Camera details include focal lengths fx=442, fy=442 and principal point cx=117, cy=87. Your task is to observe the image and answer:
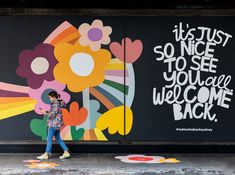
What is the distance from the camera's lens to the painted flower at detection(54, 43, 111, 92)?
10.5 meters

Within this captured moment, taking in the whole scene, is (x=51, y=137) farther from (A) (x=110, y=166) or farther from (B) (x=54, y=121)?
(A) (x=110, y=166)

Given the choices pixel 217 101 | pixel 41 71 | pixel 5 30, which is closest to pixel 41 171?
pixel 41 71

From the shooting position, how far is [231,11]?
10562 millimetres

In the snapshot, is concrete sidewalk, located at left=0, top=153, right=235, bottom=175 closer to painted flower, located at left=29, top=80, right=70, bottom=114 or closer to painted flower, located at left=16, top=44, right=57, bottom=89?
painted flower, located at left=29, top=80, right=70, bottom=114

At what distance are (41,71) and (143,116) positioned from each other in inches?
104

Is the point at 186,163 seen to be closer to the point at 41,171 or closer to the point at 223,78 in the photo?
the point at 223,78

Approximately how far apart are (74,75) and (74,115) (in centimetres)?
94

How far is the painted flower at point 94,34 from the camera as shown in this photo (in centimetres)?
1045

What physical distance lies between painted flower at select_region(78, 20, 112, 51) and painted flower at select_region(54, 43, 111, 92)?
13cm

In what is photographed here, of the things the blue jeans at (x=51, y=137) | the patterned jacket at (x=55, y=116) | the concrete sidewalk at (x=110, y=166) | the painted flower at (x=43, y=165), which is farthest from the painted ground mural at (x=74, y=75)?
the painted flower at (x=43, y=165)

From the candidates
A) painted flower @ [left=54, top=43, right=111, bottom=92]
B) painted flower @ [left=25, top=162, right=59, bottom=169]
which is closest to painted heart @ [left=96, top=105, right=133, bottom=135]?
painted flower @ [left=54, top=43, right=111, bottom=92]

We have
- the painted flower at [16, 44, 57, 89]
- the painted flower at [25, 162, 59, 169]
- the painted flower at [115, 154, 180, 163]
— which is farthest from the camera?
the painted flower at [16, 44, 57, 89]

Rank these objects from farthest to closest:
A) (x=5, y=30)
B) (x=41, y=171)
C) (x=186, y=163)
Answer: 1. (x=5, y=30)
2. (x=186, y=163)
3. (x=41, y=171)
